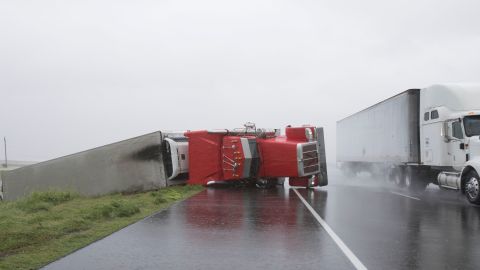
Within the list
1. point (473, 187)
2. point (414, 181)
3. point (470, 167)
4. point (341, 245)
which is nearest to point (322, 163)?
point (414, 181)

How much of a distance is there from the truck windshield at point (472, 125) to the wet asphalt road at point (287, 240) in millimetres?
3218

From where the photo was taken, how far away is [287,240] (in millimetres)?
8430

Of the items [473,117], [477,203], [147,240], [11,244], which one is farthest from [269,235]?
[473,117]

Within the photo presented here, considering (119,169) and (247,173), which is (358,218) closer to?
(247,173)

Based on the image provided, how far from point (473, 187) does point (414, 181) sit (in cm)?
653

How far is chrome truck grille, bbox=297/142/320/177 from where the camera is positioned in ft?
64.0

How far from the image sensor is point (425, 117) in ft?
63.2

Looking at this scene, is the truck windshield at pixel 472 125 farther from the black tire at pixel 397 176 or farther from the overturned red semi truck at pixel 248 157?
the black tire at pixel 397 176

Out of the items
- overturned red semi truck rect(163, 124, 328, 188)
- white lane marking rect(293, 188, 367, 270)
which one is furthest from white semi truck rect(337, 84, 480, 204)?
white lane marking rect(293, 188, 367, 270)

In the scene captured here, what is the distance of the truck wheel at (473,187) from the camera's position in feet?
47.4

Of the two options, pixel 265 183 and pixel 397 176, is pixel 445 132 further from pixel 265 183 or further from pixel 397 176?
pixel 265 183

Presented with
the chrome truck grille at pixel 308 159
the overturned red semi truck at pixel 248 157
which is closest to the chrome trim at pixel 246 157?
the overturned red semi truck at pixel 248 157

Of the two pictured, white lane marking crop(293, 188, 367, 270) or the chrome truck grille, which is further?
the chrome truck grille

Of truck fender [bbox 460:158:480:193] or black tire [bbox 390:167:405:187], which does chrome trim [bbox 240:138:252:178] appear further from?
truck fender [bbox 460:158:480:193]
